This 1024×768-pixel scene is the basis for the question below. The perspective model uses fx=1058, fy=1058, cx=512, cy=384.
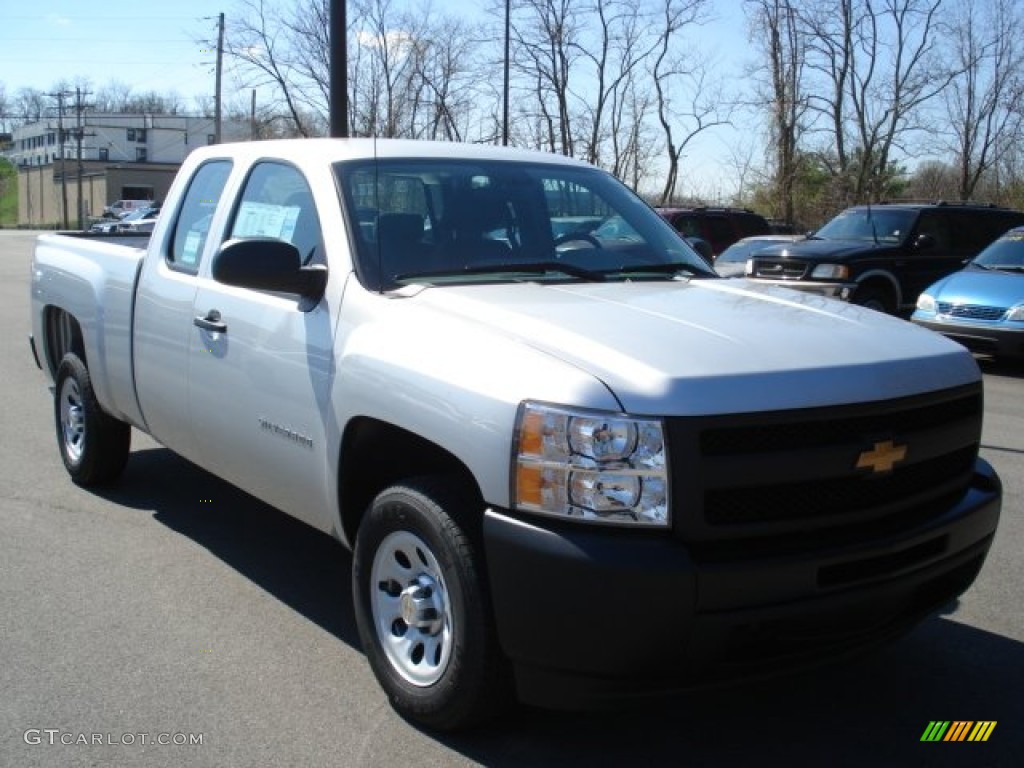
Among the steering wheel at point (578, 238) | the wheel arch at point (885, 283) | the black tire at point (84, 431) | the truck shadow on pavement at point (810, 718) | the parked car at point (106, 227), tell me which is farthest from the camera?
the wheel arch at point (885, 283)

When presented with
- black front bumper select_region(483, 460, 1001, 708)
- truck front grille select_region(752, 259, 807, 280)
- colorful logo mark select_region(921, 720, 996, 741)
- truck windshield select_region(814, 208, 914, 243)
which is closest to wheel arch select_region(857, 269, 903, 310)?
truck windshield select_region(814, 208, 914, 243)

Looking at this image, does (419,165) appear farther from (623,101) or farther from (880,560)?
(623,101)

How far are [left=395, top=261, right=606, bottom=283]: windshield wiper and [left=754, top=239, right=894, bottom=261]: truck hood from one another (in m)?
9.90

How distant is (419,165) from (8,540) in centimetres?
287

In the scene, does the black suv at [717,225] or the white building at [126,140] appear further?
the white building at [126,140]

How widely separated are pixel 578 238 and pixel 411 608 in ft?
6.23

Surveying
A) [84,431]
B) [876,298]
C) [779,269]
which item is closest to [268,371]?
[84,431]

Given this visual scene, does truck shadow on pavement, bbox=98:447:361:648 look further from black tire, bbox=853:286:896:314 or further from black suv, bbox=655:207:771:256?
black suv, bbox=655:207:771:256

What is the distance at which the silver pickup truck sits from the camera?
9.34 ft

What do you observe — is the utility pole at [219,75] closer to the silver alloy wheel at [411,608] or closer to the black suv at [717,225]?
the black suv at [717,225]

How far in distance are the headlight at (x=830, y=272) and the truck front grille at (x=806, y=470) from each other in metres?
10.4

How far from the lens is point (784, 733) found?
3.46 m

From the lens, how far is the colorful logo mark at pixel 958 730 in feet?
11.3

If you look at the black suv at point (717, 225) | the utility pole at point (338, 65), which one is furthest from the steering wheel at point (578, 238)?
the black suv at point (717, 225)
